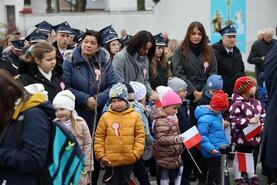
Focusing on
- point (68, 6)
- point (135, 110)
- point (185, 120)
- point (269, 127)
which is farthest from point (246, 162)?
point (68, 6)

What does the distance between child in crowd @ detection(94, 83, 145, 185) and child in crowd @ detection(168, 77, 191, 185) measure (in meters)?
1.21

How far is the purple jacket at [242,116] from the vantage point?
7266 millimetres

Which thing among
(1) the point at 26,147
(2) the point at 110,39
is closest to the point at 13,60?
(2) the point at 110,39

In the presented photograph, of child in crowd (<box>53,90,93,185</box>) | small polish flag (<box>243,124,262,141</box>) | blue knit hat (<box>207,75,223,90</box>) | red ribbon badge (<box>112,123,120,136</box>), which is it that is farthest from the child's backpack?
blue knit hat (<box>207,75,223,90</box>)

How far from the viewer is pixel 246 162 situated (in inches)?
291

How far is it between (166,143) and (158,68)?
1.94 metres

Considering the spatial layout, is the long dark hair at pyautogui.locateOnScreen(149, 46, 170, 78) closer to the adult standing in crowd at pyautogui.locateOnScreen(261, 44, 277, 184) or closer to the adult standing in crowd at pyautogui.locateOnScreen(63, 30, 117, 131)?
the adult standing in crowd at pyautogui.locateOnScreen(63, 30, 117, 131)

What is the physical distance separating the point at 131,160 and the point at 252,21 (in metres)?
17.2

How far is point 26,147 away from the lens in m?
3.63

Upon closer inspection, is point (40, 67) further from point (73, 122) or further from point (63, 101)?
point (73, 122)

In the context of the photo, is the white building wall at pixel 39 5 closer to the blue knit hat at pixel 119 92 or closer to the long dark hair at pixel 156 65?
the long dark hair at pixel 156 65

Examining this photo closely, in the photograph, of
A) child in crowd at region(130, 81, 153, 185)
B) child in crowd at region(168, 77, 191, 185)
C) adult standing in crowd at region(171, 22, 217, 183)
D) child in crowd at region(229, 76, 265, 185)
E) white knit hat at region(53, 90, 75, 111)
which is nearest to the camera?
white knit hat at region(53, 90, 75, 111)

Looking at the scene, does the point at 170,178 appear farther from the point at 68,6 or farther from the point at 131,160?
the point at 68,6

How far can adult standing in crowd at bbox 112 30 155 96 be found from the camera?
7.66 m
